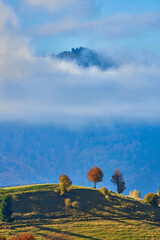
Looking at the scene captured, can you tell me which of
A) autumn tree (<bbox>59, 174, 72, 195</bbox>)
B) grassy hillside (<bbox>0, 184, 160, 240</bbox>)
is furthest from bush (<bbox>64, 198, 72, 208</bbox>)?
autumn tree (<bbox>59, 174, 72, 195</bbox>)

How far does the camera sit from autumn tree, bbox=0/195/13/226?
143788mm

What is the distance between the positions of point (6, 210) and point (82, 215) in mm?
28509

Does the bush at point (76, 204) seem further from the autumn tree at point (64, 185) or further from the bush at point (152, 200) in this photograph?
the bush at point (152, 200)

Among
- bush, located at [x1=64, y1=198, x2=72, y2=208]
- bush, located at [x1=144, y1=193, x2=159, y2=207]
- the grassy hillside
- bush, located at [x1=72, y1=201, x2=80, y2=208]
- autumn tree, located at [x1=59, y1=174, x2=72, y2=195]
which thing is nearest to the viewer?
the grassy hillside

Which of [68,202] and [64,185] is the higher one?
[64,185]

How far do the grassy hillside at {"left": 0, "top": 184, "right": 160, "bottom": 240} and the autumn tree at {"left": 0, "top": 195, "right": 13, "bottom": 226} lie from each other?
2429 mm

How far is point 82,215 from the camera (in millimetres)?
152250

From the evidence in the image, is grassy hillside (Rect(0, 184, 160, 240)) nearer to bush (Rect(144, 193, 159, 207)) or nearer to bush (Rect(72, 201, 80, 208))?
bush (Rect(72, 201, 80, 208))

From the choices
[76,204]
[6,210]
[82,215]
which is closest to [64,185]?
[76,204]

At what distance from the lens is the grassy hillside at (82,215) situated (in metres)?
137

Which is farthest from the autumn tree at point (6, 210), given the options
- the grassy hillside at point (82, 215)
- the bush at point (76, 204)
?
the bush at point (76, 204)

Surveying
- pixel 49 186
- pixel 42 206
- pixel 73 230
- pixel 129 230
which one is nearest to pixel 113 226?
pixel 129 230

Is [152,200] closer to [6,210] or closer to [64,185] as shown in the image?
[64,185]

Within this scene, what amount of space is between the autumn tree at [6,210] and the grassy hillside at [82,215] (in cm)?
243
